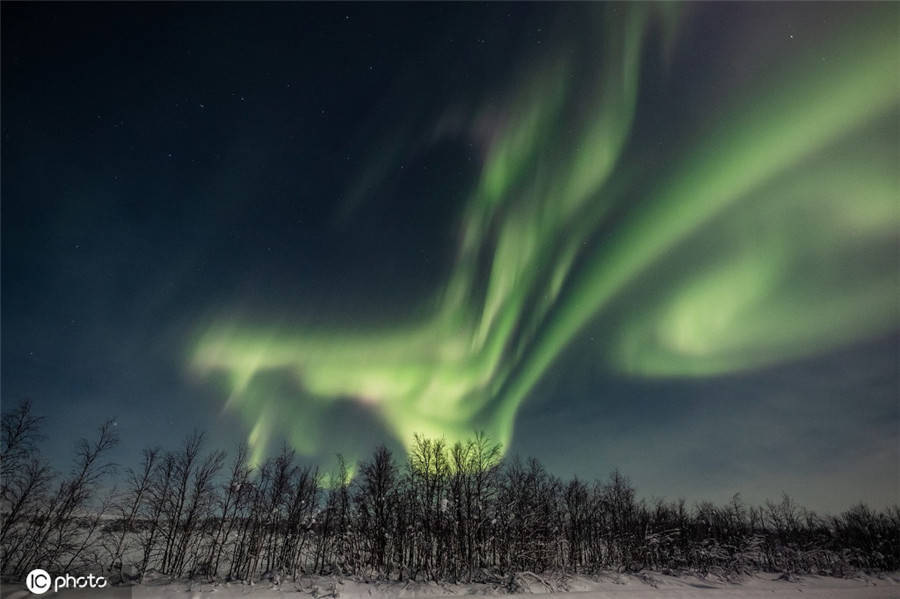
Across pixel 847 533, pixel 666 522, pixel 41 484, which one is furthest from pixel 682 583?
pixel 847 533

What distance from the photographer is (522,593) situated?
33750 millimetres

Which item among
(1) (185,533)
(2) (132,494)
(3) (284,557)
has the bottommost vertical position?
A: (3) (284,557)

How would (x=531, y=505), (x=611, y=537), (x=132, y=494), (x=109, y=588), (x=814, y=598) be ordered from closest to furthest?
(x=109, y=588), (x=814, y=598), (x=132, y=494), (x=531, y=505), (x=611, y=537)

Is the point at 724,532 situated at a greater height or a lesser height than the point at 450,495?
lesser

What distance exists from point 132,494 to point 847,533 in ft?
551

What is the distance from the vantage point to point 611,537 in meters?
78.2

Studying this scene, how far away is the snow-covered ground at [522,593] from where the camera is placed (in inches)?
1210

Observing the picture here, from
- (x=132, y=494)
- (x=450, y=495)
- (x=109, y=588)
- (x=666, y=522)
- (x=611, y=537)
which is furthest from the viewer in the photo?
(x=666, y=522)

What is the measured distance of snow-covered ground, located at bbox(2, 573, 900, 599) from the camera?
3073cm

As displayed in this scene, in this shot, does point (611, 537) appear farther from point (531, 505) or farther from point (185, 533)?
point (185, 533)

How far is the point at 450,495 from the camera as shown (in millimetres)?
61156

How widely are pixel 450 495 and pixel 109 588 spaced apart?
41190mm

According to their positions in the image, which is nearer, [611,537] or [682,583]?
[682,583]

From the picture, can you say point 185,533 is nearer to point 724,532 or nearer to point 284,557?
point 284,557
